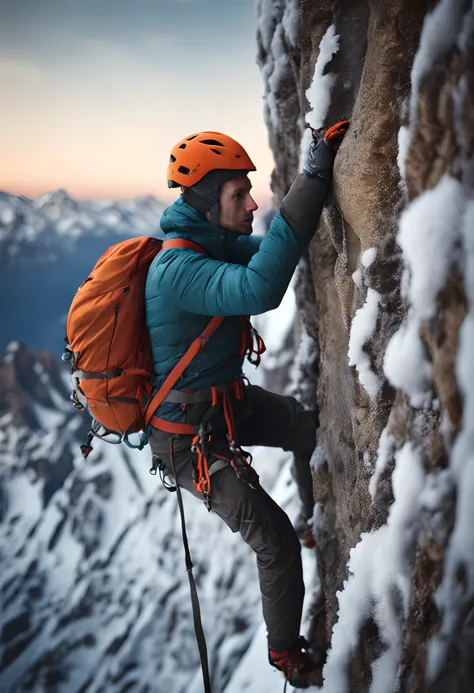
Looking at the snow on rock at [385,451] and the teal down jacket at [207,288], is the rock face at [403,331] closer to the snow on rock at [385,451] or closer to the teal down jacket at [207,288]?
the snow on rock at [385,451]

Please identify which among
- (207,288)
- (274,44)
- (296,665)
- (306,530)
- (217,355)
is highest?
(274,44)

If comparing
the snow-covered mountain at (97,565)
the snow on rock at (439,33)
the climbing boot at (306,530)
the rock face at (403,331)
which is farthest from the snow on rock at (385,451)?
the snow-covered mountain at (97,565)

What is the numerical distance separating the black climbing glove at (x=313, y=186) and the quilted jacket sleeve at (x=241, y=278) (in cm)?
5

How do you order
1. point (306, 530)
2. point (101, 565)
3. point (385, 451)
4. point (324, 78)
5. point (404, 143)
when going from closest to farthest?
point (404, 143)
point (385, 451)
point (324, 78)
point (306, 530)
point (101, 565)

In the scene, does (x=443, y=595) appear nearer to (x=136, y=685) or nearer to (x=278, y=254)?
(x=278, y=254)

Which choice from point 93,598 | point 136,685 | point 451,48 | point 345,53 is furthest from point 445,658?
point 93,598


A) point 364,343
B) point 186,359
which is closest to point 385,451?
point 364,343

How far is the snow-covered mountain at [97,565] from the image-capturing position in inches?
701

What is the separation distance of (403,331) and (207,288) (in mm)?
1039

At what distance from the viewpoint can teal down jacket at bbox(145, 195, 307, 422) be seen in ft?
7.39

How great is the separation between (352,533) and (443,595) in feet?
4.30

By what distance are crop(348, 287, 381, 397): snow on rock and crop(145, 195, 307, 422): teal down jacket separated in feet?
1.28

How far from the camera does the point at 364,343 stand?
7.14 ft

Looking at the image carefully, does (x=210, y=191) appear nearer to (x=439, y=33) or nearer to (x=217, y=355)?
(x=217, y=355)
